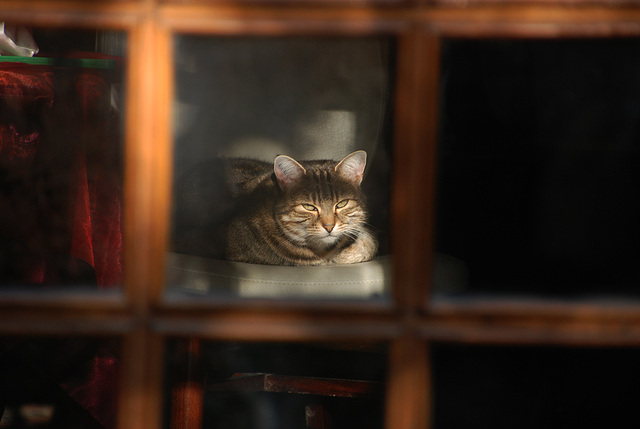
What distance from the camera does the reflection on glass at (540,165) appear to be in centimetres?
107

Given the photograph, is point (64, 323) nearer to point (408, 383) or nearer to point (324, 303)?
point (324, 303)

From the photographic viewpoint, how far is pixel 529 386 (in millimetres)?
1296

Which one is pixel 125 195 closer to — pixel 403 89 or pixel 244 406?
pixel 403 89

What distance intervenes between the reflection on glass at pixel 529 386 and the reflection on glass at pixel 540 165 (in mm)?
208

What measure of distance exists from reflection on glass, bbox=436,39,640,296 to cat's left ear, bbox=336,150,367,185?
33cm

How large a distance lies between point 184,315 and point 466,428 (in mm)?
1029

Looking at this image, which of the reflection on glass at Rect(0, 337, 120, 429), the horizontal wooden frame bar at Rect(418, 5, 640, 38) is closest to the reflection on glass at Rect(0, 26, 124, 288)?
the reflection on glass at Rect(0, 337, 120, 429)

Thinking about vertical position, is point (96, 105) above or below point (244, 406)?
above

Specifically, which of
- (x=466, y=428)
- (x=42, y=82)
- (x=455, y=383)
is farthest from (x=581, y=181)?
(x=42, y=82)

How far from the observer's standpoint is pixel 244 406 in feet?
4.66

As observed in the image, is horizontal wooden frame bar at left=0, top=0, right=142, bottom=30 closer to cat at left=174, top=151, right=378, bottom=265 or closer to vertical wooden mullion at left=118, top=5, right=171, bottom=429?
vertical wooden mullion at left=118, top=5, right=171, bottom=429

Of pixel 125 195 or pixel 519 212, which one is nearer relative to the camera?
pixel 125 195

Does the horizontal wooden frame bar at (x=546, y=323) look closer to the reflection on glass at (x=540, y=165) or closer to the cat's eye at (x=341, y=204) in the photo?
the reflection on glass at (x=540, y=165)

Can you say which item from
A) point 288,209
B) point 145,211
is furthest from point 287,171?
point 145,211
